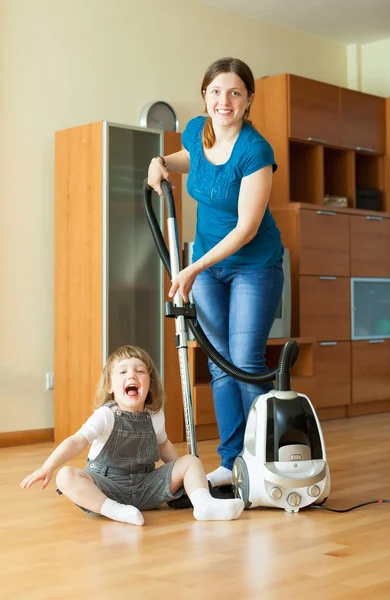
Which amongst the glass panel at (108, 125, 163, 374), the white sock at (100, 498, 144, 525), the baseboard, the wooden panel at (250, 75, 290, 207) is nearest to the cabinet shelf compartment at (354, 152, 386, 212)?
the wooden panel at (250, 75, 290, 207)

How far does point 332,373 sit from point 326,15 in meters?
2.19

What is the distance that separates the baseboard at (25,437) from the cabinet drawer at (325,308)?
5.21ft

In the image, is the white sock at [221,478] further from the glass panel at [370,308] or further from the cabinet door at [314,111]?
the cabinet door at [314,111]

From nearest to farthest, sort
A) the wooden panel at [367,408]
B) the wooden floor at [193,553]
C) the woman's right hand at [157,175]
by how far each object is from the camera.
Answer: the wooden floor at [193,553] → the woman's right hand at [157,175] → the wooden panel at [367,408]

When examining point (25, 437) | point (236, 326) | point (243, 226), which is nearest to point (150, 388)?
point (236, 326)

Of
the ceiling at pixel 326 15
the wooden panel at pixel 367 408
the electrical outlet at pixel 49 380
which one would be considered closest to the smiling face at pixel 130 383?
the electrical outlet at pixel 49 380

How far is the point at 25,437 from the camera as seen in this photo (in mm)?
4469

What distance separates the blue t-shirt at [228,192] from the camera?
9.21 feet

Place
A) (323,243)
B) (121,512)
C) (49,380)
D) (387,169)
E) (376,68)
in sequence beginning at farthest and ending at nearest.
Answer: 1. (376,68)
2. (387,169)
3. (323,243)
4. (49,380)
5. (121,512)

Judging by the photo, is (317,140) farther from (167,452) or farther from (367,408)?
(167,452)

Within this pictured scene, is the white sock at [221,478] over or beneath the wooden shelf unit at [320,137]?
beneath

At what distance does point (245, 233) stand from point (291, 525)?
87 centimetres

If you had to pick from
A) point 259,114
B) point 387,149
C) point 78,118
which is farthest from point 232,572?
point 387,149

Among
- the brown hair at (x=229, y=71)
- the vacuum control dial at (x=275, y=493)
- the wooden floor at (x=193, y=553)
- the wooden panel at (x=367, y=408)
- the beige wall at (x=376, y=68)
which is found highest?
the beige wall at (x=376, y=68)
